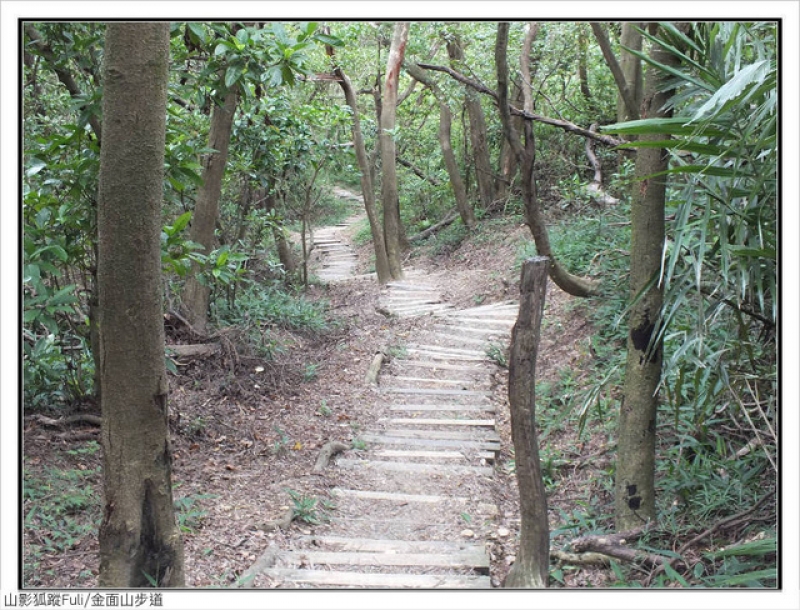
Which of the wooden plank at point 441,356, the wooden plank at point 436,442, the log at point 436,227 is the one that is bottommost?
the wooden plank at point 436,442

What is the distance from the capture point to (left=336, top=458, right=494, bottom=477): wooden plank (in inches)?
186

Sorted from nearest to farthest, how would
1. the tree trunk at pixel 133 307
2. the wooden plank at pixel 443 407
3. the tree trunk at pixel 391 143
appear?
the tree trunk at pixel 133 307, the wooden plank at pixel 443 407, the tree trunk at pixel 391 143

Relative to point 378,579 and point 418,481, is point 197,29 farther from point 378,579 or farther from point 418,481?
point 418,481

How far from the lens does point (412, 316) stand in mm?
8773

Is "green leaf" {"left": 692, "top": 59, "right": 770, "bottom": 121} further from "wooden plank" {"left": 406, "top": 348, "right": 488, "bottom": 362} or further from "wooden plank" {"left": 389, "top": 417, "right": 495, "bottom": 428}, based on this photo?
"wooden plank" {"left": 406, "top": 348, "right": 488, "bottom": 362}

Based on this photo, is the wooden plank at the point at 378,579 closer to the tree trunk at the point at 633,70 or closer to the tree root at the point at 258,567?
the tree root at the point at 258,567

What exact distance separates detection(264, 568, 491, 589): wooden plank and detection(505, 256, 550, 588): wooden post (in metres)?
0.19

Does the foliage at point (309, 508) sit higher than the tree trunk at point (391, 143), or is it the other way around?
the tree trunk at point (391, 143)

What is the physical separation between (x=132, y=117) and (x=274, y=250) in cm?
892

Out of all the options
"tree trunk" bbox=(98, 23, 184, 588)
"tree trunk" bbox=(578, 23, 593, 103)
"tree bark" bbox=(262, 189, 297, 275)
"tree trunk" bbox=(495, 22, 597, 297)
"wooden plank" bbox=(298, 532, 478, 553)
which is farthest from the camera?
"tree trunk" bbox=(578, 23, 593, 103)

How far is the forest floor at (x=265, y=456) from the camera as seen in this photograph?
329cm

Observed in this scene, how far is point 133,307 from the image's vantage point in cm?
228

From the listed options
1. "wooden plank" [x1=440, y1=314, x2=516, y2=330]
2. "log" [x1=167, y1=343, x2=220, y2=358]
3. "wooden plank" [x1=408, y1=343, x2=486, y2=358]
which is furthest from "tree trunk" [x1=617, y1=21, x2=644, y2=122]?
"log" [x1=167, y1=343, x2=220, y2=358]

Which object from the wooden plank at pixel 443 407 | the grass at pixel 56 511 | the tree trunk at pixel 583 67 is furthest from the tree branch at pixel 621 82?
the tree trunk at pixel 583 67
